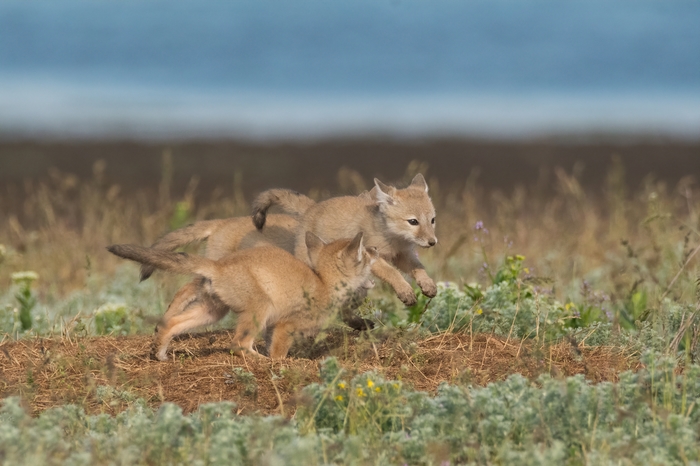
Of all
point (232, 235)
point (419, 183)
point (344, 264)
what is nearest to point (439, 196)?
point (419, 183)

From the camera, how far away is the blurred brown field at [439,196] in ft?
36.2

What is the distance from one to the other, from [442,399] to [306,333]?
189cm

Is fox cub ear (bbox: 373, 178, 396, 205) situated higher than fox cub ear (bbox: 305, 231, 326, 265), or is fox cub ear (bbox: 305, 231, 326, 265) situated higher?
fox cub ear (bbox: 373, 178, 396, 205)

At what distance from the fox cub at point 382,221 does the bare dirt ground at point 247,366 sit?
1139 mm

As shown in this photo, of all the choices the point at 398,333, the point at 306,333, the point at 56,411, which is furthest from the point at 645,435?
the point at 56,411

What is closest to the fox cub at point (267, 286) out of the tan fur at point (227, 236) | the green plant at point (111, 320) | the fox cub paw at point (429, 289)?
the fox cub paw at point (429, 289)

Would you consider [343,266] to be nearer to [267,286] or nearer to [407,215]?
[267,286]

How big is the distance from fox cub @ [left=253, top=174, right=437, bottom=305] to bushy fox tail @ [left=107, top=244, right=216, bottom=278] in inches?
54.4

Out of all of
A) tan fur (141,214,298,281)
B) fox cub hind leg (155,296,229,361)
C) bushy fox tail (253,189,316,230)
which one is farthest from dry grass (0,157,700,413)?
bushy fox tail (253,189,316,230)

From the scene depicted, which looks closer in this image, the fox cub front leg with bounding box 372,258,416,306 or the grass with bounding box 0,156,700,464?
the grass with bounding box 0,156,700,464

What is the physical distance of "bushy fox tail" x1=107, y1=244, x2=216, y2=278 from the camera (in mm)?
6621

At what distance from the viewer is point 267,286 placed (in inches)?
266

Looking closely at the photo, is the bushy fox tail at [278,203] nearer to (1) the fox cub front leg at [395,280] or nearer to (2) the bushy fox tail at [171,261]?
Answer: (1) the fox cub front leg at [395,280]

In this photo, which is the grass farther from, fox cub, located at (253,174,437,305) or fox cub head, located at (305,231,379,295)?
fox cub, located at (253,174,437,305)
